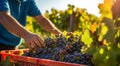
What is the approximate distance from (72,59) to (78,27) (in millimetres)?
10859

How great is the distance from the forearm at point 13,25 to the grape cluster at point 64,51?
0.63 feet

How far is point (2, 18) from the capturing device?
3.66m

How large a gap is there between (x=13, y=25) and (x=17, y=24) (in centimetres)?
4

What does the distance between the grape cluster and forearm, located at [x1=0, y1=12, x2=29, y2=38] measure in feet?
0.63

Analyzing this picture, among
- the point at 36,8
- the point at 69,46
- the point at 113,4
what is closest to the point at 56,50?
the point at 69,46

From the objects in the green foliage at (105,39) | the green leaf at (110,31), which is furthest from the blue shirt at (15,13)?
the green leaf at (110,31)

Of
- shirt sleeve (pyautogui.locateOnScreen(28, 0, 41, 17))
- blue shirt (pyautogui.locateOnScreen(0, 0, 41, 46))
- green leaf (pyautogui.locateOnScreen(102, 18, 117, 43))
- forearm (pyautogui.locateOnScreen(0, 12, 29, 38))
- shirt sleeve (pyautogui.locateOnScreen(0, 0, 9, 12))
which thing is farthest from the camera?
shirt sleeve (pyautogui.locateOnScreen(28, 0, 41, 17))

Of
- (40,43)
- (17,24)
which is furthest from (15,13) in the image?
(40,43)

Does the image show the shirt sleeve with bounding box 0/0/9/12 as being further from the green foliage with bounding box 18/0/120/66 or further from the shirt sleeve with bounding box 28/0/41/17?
the green foliage with bounding box 18/0/120/66

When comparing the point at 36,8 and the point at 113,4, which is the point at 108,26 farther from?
the point at 36,8

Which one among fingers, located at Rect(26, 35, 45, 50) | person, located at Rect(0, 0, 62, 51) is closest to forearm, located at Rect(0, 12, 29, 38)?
person, located at Rect(0, 0, 62, 51)

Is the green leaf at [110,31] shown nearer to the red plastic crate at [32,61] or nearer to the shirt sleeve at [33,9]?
the red plastic crate at [32,61]

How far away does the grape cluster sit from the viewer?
2730 mm

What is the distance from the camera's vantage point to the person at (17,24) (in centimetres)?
330
